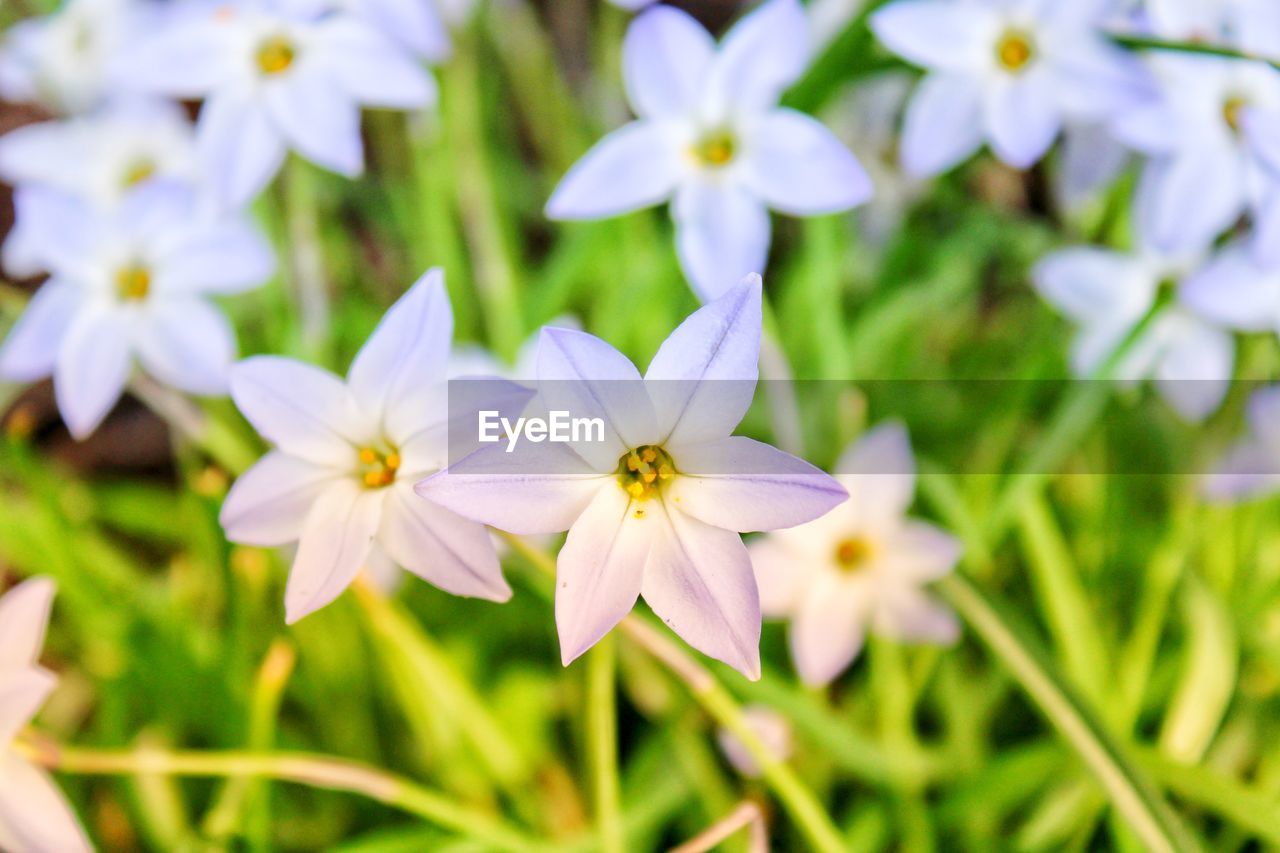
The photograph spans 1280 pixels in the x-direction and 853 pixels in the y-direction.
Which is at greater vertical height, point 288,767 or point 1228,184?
point 1228,184

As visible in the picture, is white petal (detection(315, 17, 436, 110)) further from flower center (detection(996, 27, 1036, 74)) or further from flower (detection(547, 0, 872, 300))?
flower center (detection(996, 27, 1036, 74))

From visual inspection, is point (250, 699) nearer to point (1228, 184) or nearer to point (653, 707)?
point (653, 707)

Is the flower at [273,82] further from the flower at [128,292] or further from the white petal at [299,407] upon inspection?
the white petal at [299,407]

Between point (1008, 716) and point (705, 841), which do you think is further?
point (1008, 716)

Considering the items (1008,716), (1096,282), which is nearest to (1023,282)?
(1096,282)

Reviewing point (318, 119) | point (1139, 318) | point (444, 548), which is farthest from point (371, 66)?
point (1139, 318)

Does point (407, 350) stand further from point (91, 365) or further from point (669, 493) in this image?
point (91, 365)

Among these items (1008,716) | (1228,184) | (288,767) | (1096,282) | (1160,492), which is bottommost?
(1008,716)
